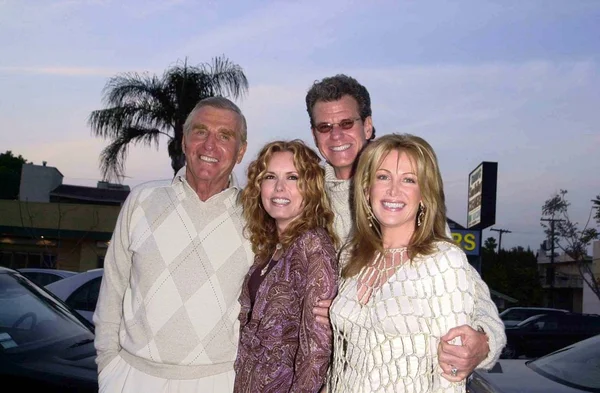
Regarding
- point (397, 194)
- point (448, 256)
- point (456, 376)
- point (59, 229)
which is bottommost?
point (59, 229)

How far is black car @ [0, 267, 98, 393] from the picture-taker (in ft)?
12.0

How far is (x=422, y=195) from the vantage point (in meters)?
2.61

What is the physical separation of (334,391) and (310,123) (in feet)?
5.45

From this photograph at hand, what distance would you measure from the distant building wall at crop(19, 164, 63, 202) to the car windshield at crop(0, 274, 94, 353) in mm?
33440

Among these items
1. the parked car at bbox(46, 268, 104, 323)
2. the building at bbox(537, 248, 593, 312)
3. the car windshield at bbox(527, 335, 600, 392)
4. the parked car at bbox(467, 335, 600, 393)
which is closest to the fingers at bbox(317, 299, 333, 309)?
the parked car at bbox(467, 335, 600, 393)

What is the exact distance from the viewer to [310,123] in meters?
3.87

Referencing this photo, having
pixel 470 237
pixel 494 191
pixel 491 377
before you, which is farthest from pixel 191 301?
pixel 494 191

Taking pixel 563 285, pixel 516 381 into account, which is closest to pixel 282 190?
pixel 516 381

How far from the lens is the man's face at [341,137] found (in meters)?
3.66

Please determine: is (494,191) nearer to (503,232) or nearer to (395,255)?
(395,255)

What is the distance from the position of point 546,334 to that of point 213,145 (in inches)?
561

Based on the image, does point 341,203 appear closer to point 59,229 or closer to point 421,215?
point 421,215

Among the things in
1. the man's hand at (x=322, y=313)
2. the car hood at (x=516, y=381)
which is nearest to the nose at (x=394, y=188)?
the man's hand at (x=322, y=313)

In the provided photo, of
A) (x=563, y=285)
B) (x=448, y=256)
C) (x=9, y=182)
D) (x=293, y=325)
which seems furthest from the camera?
(x=9, y=182)
